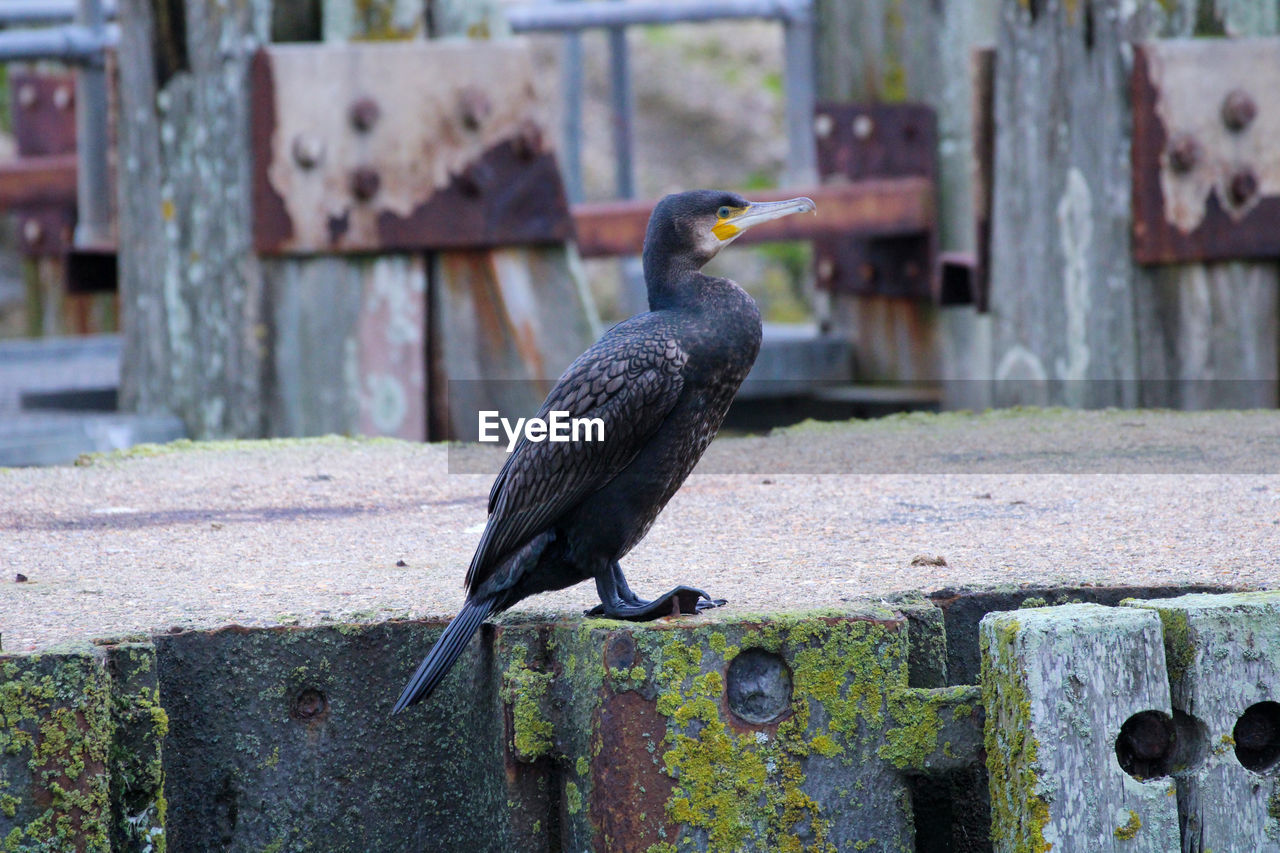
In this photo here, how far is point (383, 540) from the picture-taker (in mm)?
3398

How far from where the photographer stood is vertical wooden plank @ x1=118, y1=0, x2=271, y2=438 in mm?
5117

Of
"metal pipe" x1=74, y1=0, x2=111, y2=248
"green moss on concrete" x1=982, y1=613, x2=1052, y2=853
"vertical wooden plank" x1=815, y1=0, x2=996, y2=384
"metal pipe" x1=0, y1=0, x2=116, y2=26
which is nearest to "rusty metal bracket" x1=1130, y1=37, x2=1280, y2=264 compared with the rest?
"vertical wooden plank" x1=815, y1=0, x2=996, y2=384

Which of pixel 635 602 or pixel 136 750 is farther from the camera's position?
pixel 635 602

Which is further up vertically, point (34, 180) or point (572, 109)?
point (572, 109)

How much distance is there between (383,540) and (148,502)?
2.46 feet

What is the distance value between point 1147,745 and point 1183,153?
10.8ft

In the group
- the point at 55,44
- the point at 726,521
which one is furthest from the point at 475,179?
the point at 55,44

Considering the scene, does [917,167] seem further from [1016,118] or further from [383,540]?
[383,540]

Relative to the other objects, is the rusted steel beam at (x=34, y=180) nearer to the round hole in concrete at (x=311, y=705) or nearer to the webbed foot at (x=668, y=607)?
the round hole in concrete at (x=311, y=705)

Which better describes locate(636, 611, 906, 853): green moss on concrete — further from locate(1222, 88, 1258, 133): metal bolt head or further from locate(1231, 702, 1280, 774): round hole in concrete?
locate(1222, 88, 1258, 133): metal bolt head

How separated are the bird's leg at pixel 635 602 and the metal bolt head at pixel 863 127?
464 centimetres

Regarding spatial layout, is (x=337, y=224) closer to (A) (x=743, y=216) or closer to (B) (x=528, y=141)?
(B) (x=528, y=141)

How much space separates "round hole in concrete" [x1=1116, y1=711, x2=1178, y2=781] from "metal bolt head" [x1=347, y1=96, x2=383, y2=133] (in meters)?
3.38

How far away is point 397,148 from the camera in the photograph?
507 cm
